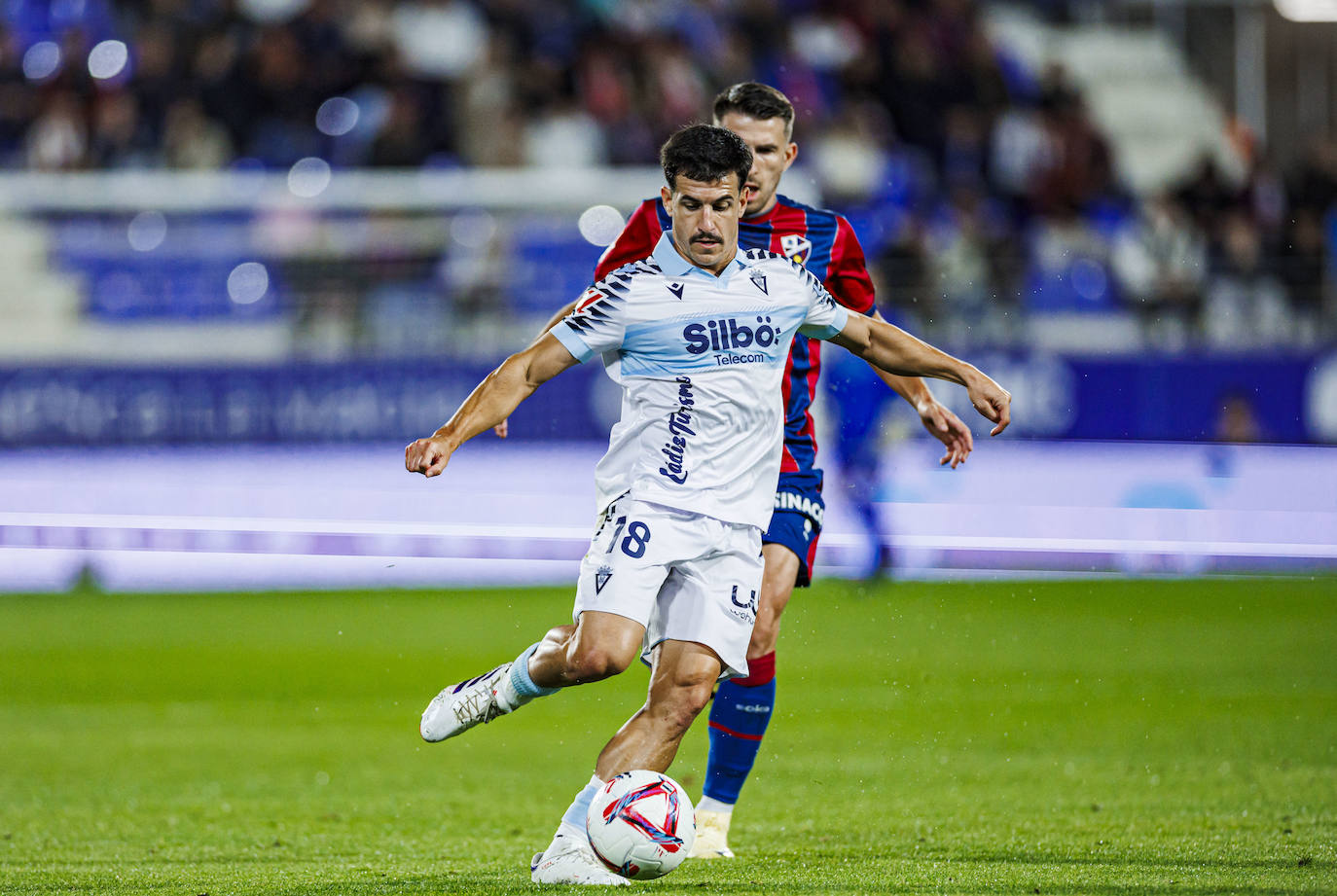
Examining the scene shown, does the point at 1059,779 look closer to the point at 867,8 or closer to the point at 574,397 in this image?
the point at 574,397

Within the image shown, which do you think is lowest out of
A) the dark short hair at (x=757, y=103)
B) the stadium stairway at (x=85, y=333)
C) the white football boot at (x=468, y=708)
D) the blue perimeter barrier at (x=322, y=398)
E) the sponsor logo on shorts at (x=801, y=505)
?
the blue perimeter barrier at (x=322, y=398)

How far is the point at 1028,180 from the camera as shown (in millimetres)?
17469

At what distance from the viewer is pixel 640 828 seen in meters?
4.52

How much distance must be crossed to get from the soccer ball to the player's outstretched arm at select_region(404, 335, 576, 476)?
3.20ft

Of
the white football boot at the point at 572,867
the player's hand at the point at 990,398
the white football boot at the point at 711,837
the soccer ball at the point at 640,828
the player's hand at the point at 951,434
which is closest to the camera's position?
the soccer ball at the point at 640,828

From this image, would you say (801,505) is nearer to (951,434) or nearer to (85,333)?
(951,434)

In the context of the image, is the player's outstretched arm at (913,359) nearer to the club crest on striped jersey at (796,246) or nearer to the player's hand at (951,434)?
the player's hand at (951,434)

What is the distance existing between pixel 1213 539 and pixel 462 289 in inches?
237

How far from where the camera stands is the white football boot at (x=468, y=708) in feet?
17.1

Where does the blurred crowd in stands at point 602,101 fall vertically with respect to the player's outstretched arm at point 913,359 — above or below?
below

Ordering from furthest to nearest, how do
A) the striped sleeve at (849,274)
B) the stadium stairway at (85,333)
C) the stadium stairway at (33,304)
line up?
the stadium stairway at (33,304), the stadium stairway at (85,333), the striped sleeve at (849,274)

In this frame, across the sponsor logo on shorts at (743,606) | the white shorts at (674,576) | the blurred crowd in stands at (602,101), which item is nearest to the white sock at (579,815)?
the white shorts at (674,576)

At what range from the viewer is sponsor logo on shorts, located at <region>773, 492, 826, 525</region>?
5.75 metres

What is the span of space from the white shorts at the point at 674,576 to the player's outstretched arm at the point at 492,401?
0.43 meters
